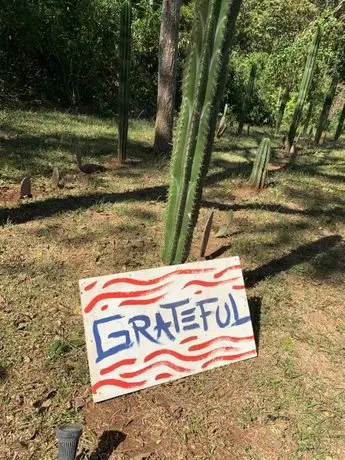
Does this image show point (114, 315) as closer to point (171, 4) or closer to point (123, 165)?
point (123, 165)

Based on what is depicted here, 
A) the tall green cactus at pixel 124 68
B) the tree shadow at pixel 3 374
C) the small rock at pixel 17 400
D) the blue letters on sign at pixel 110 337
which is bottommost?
the small rock at pixel 17 400

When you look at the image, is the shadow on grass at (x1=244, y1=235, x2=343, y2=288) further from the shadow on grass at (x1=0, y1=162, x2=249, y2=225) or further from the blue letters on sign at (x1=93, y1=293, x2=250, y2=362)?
the shadow on grass at (x1=0, y1=162, x2=249, y2=225)

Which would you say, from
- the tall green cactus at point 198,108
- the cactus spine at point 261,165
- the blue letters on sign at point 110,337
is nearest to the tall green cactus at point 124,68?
the cactus spine at point 261,165

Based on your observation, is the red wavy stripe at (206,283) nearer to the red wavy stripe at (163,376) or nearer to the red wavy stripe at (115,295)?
the red wavy stripe at (115,295)

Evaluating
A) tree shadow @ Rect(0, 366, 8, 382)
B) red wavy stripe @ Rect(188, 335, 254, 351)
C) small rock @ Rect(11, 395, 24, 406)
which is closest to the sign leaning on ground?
red wavy stripe @ Rect(188, 335, 254, 351)

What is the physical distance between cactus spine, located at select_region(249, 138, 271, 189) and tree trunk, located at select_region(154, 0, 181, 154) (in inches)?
50.7

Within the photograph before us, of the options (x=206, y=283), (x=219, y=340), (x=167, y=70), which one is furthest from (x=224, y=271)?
(x=167, y=70)

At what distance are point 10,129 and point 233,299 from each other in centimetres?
547

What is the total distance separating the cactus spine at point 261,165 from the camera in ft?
16.6

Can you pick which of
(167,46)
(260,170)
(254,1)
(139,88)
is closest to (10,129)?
(167,46)

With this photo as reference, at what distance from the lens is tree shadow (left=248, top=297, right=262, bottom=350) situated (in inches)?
110

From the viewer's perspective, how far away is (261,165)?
526 cm

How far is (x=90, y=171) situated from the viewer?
5230 mm

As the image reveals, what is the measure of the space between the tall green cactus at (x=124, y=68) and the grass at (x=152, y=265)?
0.37m
